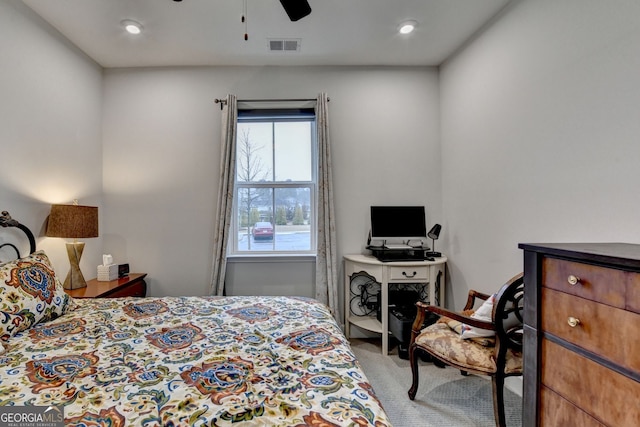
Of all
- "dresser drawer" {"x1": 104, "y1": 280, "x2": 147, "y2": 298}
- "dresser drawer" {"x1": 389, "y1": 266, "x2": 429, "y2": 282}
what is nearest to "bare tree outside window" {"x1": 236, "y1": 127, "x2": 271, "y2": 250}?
"dresser drawer" {"x1": 104, "y1": 280, "x2": 147, "y2": 298}

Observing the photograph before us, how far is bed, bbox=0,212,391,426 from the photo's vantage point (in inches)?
32.4

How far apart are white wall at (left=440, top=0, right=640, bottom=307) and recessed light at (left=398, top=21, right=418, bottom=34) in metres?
0.56

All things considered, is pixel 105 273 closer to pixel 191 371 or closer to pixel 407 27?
pixel 191 371

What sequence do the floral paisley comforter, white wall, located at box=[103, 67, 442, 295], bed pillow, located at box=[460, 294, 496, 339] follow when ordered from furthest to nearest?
1. white wall, located at box=[103, 67, 442, 295]
2. bed pillow, located at box=[460, 294, 496, 339]
3. the floral paisley comforter

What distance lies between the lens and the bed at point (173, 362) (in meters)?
0.82

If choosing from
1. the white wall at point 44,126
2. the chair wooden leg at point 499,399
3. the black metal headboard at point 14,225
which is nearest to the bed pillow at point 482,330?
the chair wooden leg at point 499,399

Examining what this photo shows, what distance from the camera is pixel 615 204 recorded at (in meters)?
1.41

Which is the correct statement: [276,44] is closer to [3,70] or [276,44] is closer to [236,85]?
[236,85]

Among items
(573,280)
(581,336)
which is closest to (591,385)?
(581,336)

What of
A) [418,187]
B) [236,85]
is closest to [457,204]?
[418,187]

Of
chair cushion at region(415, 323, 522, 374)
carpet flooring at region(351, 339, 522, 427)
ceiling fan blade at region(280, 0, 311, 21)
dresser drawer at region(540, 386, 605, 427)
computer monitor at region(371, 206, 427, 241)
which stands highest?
ceiling fan blade at region(280, 0, 311, 21)

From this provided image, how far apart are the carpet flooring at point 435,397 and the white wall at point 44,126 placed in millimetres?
2786

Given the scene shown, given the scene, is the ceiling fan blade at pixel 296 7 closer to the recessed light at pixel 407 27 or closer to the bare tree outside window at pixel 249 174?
the recessed light at pixel 407 27

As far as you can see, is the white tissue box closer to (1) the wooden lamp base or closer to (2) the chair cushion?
(1) the wooden lamp base
